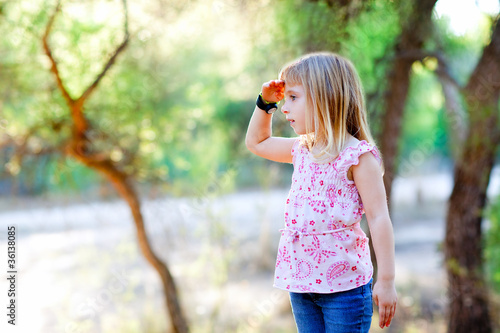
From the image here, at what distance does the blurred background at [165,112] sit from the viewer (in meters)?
3.04

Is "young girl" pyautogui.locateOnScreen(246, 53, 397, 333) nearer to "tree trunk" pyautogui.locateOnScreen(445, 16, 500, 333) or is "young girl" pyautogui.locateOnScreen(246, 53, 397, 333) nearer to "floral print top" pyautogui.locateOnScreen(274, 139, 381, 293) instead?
"floral print top" pyautogui.locateOnScreen(274, 139, 381, 293)

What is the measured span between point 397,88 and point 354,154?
2.51 meters

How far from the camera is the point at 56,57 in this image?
10.6ft

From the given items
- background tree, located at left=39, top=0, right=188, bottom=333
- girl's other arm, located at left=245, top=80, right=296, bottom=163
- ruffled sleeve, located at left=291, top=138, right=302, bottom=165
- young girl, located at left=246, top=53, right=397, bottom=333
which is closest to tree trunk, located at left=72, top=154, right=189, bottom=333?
background tree, located at left=39, top=0, right=188, bottom=333

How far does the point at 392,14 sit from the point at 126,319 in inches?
146

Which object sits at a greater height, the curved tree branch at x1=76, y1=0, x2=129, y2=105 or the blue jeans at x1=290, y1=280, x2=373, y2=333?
the curved tree branch at x1=76, y1=0, x2=129, y2=105

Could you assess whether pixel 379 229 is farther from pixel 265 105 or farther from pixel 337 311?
pixel 265 105

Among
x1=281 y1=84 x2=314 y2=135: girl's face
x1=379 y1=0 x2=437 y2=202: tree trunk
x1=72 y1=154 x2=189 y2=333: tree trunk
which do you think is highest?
x1=379 y1=0 x2=437 y2=202: tree trunk

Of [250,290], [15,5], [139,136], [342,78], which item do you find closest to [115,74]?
[139,136]

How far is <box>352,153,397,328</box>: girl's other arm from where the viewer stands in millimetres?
1145

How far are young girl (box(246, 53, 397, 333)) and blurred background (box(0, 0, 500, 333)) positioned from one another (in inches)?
61.1

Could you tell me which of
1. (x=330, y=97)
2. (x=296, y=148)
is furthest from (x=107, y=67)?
(x=330, y=97)

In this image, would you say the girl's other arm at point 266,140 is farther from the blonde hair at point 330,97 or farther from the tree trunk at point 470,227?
the tree trunk at point 470,227

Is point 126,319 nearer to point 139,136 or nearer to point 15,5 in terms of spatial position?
point 139,136
